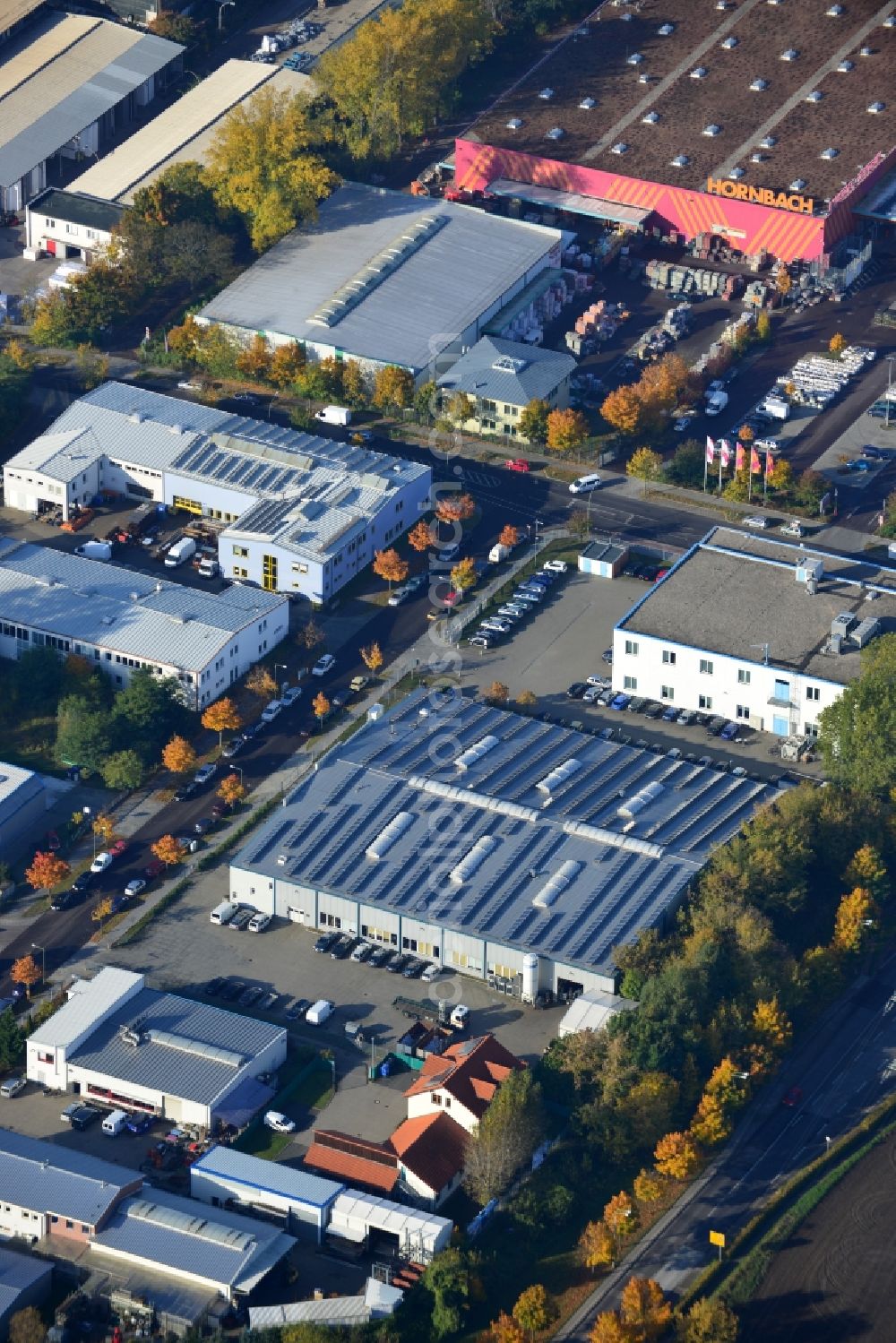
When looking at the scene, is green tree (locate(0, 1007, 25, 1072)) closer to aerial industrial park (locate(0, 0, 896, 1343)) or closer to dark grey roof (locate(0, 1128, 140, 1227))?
aerial industrial park (locate(0, 0, 896, 1343))

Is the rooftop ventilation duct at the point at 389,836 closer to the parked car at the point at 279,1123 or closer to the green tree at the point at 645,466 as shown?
the parked car at the point at 279,1123

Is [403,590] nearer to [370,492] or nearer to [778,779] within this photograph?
[370,492]

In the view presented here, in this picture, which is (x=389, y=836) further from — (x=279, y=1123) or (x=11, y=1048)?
(x=11, y=1048)

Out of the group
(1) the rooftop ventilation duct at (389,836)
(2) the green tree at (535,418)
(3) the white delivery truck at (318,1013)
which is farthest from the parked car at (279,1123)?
(2) the green tree at (535,418)

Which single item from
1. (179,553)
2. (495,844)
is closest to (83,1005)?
(495,844)

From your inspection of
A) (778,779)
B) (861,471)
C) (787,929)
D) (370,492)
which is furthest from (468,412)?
(787,929)

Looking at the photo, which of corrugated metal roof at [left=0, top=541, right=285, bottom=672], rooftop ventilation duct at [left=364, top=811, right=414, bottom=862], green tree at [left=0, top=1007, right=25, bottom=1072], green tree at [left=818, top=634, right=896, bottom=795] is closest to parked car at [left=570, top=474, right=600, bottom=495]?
corrugated metal roof at [left=0, top=541, right=285, bottom=672]
